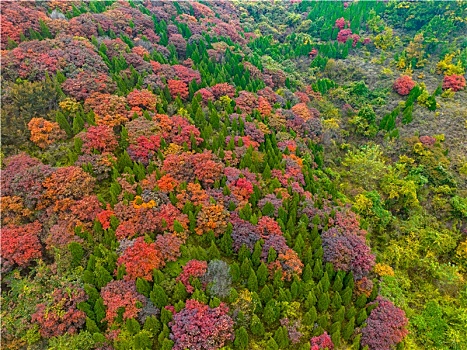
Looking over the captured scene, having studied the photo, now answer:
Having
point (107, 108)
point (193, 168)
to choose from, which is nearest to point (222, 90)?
point (107, 108)

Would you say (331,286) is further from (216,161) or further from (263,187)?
(216,161)

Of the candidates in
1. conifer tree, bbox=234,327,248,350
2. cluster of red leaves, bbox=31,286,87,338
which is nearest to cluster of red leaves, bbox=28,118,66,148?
cluster of red leaves, bbox=31,286,87,338

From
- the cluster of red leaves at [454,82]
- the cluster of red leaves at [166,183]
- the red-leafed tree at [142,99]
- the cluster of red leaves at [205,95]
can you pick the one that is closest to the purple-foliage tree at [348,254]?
the cluster of red leaves at [166,183]

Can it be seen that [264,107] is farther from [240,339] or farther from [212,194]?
[240,339]

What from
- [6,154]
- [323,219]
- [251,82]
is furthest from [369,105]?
[6,154]

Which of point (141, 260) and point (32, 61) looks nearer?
point (141, 260)

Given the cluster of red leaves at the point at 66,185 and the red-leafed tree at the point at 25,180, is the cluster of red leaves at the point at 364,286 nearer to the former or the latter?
the cluster of red leaves at the point at 66,185
